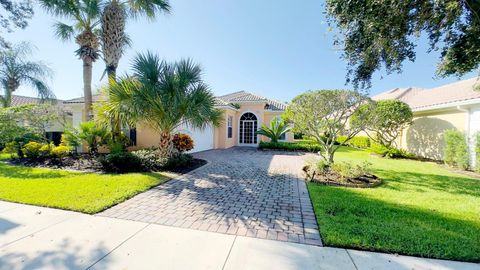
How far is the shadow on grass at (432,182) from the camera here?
7090mm

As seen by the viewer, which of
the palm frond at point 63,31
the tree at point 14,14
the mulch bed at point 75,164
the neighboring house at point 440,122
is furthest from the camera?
the palm frond at point 63,31

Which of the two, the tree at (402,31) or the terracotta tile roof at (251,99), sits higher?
the terracotta tile roof at (251,99)

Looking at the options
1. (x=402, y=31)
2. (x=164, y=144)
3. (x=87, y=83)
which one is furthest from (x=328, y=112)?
(x=87, y=83)

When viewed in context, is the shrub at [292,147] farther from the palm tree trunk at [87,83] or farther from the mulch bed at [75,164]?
the palm tree trunk at [87,83]

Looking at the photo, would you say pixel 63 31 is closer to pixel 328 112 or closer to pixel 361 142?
pixel 328 112

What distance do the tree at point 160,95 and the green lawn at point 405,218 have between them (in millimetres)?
5656

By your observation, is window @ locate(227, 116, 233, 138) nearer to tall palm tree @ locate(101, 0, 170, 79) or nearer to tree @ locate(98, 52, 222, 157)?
tree @ locate(98, 52, 222, 157)

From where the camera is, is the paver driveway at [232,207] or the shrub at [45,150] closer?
the paver driveway at [232,207]

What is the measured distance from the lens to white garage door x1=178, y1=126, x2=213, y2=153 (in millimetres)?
14658

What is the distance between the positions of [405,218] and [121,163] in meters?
9.62

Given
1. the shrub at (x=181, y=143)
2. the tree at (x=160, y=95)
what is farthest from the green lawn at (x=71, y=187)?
the shrub at (x=181, y=143)

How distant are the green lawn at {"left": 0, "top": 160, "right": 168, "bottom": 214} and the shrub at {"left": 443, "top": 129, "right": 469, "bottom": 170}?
14.1m

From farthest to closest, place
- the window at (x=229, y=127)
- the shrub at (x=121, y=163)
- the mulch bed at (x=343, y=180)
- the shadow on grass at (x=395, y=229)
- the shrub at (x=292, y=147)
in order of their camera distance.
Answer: the window at (x=229, y=127), the shrub at (x=292, y=147), the shrub at (x=121, y=163), the mulch bed at (x=343, y=180), the shadow on grass at (x=395, y=229)

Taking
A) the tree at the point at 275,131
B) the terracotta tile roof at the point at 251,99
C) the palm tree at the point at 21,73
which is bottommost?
the tree at the point at 275,131
